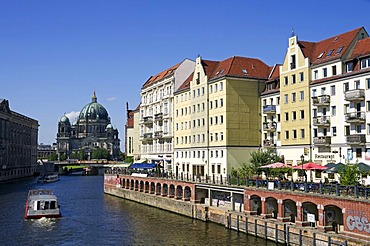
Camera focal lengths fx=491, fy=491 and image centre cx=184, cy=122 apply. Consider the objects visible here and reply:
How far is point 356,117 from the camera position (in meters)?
57.1

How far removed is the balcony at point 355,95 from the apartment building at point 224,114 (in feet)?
71.8

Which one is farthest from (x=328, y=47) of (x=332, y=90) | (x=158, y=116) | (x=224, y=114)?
(x=158, y=116)

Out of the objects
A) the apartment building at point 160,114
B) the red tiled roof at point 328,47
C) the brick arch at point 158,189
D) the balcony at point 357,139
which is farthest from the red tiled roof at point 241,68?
the balcony at point 357,139

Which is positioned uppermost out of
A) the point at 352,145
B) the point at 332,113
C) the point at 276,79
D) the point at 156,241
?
the point at 276,79

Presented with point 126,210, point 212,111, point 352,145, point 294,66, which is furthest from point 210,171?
point 352,145

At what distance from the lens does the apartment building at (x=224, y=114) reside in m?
76.8

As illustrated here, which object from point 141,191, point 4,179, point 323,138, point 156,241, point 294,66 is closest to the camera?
point 156,241

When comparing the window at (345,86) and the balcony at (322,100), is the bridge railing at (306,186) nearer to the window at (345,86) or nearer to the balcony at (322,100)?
the balcony at (322,100)

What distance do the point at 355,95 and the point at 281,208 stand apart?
1725cm

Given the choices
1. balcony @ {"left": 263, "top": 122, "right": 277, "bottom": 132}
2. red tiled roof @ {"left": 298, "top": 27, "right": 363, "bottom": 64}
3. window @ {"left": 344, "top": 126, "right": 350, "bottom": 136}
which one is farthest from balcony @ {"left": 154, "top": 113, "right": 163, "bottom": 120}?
window @ {"left": 344, "top": 126, "right": 350, "bottom": 136}

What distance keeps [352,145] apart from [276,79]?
2062cm

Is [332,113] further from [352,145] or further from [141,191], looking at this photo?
[141,191]

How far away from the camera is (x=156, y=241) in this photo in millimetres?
49625

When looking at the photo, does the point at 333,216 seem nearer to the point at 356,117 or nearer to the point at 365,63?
the point at 356,117
